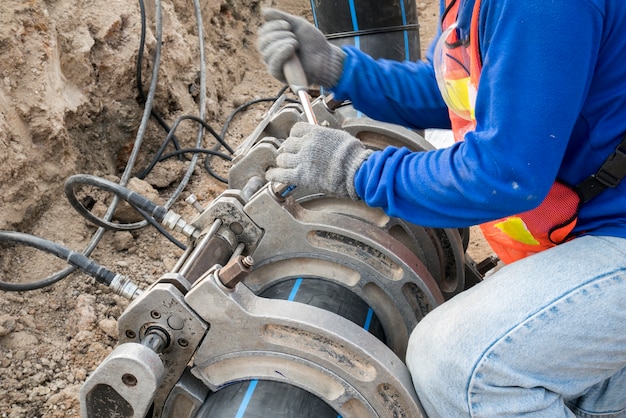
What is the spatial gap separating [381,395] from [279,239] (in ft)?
1.68

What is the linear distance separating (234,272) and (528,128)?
628 millimetres

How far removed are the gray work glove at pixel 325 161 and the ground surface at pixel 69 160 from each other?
43.3 inches

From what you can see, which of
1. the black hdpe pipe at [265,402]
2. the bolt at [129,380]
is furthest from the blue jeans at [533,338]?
the bolt at [129,380]

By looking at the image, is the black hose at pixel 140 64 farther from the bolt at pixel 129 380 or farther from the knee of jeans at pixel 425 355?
the knee of jeans at pixel 425 355

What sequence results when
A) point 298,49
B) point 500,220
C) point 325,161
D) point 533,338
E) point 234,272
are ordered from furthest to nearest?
point 298,49 → point 500,220 → point 325,161 → point 234,272 → point 533,338

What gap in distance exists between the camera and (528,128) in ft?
3.34

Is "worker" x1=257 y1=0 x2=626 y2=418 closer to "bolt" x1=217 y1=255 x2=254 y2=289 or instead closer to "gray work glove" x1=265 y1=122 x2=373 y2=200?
"gray work glove" x1=265 y1=122 x2=373 y2=200

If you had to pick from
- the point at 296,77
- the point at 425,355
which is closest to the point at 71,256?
the point at 296,77

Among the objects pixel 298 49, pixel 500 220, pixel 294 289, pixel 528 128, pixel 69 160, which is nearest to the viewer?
pixel 528 128

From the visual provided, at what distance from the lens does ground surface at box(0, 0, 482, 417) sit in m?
1.97

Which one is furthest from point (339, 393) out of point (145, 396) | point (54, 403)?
point (54, 403)

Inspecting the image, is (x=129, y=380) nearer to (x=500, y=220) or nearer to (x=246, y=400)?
(x=246, y=400)

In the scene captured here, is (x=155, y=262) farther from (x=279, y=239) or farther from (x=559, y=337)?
(x=559, y=337)

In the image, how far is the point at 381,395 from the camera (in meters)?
1.25
